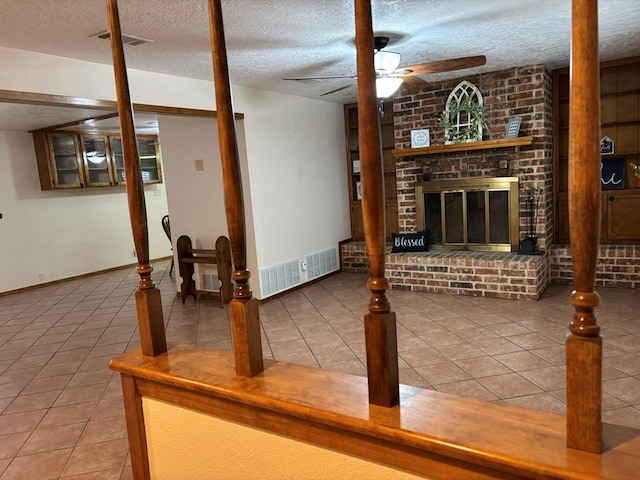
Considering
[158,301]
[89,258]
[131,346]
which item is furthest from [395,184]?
[158,301]

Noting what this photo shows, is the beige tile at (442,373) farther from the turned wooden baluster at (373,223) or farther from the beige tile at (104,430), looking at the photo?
the turned wooden baluster at (373,223)

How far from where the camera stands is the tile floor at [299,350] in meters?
2.73

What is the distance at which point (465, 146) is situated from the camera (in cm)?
529

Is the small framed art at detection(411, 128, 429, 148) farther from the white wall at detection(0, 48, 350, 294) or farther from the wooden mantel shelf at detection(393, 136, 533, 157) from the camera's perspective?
the white wall at detection(0, 48, 350, 294)

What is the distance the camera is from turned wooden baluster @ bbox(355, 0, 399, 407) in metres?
0.93

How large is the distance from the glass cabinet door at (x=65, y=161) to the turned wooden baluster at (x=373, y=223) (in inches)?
293

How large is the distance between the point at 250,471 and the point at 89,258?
24.6 feet

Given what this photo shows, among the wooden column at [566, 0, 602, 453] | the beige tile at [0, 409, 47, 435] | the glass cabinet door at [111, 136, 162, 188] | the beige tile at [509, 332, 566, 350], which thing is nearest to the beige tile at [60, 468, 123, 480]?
the beige tile at [0, 409, 47, 435]

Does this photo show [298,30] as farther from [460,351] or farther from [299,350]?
[460,351]

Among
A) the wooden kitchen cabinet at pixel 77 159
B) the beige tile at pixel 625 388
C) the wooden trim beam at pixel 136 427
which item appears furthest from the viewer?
the wooden kitchen cabinet at pixel 77 159

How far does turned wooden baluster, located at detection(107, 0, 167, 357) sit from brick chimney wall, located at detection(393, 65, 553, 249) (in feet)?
12.9

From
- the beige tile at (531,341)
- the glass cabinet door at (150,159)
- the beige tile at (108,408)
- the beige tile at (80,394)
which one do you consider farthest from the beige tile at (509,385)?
the glass cabinet door at (150,159)

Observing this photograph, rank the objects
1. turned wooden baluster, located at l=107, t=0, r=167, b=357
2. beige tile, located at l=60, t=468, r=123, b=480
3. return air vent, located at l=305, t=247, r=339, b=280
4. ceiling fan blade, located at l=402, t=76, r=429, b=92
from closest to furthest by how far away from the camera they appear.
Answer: turned wooden baluster, located at l=107, t=0, r=167, b=357 < beige tile, located at l=60, t=468, r=123, b=480 < ceiling fan blade, located at l=402, t=76, r=429, b=92 < return air vent, located at l=305, t=247, r=339, b=280

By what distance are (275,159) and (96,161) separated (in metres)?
3.79
